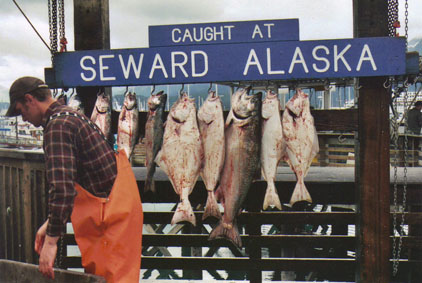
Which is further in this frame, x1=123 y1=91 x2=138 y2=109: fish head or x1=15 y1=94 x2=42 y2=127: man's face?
x1=123 y1=91 x2=138 y2=109: fish head

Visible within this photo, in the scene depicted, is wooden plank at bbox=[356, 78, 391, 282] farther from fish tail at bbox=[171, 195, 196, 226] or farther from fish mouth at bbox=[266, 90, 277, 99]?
fish tail at bbox=[171, 195, 196, 226]

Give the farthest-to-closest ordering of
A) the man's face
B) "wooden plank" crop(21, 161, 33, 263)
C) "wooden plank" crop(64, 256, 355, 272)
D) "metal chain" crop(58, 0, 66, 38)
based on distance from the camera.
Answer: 1. "wooden plank" crop(21, 161, 33, 263)
2. "wooden plank" crop(64, 256, 355, 272)
3. "metal chain" crop(58, 0, 66, 38)
4. the man's face

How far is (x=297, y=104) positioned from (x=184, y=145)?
794mm

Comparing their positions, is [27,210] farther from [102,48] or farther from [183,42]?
[183,42]

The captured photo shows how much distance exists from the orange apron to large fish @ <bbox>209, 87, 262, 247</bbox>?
612 mm

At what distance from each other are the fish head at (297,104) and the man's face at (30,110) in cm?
153

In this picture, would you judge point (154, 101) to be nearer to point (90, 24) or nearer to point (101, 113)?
point (101, 113)

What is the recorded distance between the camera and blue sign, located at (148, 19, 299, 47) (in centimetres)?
284

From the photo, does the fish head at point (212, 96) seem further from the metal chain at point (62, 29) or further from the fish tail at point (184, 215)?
the metal chain at point (62, 29)

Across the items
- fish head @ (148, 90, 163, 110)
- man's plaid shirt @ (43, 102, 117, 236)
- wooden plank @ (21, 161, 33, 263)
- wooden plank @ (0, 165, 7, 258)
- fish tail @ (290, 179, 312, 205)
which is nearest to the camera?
man's plaid shirt @ (43, 102, 117, 236)

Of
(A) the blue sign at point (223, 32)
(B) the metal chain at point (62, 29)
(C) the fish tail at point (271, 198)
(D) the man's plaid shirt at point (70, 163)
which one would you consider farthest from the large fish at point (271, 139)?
(B) the metal chain at point (62, 29)

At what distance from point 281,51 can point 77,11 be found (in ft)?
5.02

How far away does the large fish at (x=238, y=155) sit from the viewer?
2.74 meters

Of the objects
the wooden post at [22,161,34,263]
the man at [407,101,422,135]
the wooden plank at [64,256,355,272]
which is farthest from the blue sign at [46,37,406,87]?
the man at [407,101,422,135]
